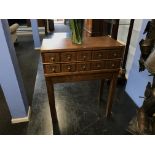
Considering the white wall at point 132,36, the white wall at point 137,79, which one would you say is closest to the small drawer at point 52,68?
the white wall at point 137,79

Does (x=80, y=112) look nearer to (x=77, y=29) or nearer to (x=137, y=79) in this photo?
(x=137, y=79)

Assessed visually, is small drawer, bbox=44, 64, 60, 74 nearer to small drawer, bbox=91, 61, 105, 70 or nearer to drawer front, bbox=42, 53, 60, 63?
drawer front, bbox=42, 53, 60, 63

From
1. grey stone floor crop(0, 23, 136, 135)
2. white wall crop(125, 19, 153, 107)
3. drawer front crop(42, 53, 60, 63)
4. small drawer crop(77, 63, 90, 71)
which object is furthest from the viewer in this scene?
white wall crop(125, 19, 153, 107)

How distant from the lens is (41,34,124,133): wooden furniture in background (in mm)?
1066

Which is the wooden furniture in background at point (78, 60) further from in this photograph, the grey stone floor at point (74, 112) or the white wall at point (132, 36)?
the white wall at point (132, 36)

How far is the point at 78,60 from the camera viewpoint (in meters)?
1.12

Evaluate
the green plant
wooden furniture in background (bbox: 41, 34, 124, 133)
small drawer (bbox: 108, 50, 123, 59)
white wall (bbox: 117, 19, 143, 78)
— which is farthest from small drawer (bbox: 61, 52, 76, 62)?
white wall (bbox: 117, 19, 143, 78)

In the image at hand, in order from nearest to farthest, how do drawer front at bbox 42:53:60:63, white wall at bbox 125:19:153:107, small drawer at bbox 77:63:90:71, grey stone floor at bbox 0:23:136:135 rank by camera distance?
drawer front at bbox 42:53:60:63 → small drawer at bbox 77:63:90:71 → grey stone floor at bbox 0:23:136:135 → white wall at bbox 125:19:153:107

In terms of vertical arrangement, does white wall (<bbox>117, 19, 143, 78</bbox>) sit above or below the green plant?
below

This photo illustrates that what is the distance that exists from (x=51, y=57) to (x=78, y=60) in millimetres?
220

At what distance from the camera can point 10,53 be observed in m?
1.16

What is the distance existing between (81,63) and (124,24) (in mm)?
1369

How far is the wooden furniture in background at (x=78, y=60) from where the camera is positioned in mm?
1066
